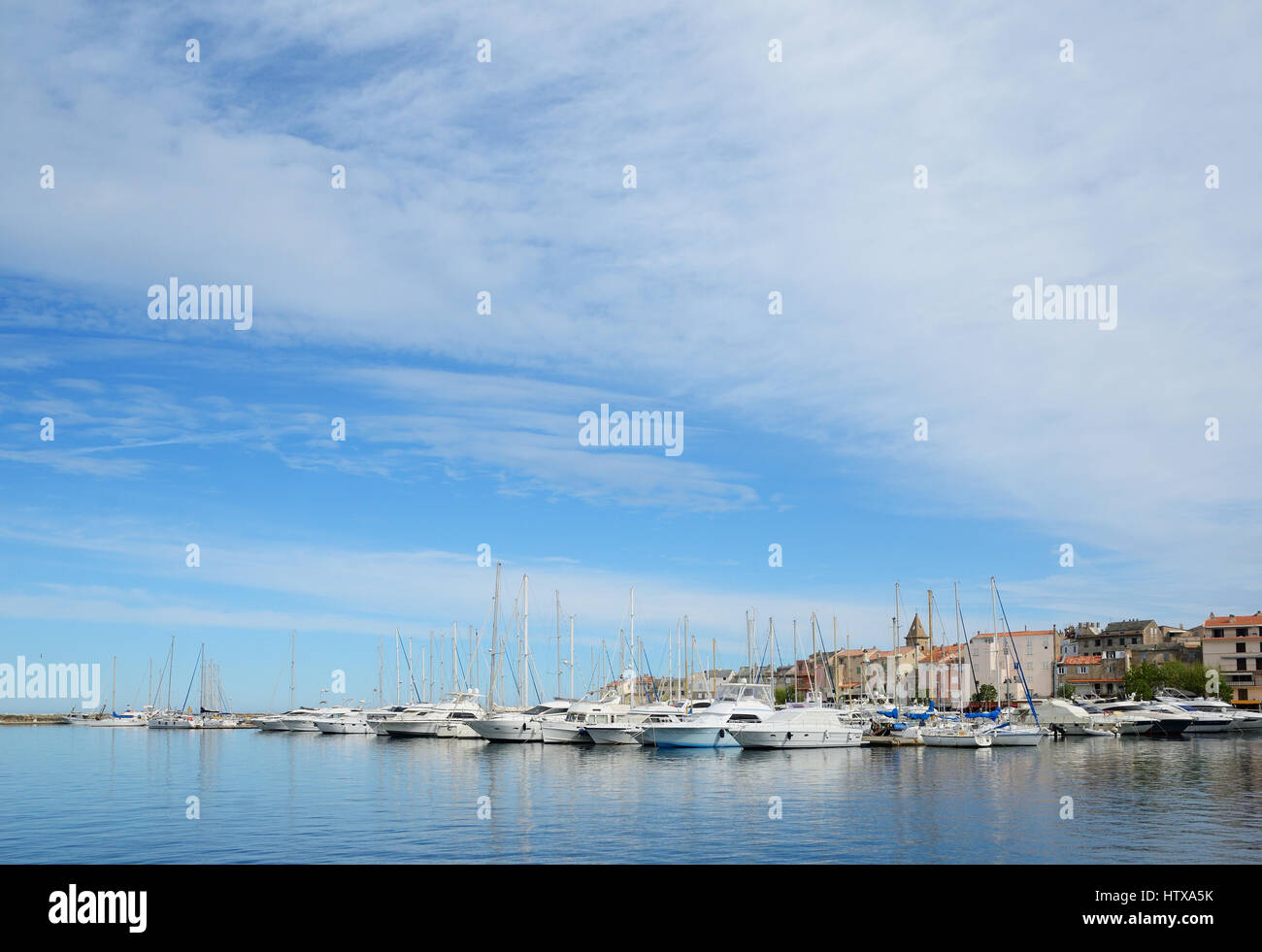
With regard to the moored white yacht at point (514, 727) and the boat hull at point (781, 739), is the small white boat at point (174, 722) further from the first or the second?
the boat hull at point (781, 739)

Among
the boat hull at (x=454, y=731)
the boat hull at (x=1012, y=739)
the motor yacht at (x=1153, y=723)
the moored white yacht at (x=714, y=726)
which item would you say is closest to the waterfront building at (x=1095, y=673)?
the motor yacht at (x=1153, y=723)

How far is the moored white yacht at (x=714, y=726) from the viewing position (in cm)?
8950

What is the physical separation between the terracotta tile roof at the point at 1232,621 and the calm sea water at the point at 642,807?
269 feet

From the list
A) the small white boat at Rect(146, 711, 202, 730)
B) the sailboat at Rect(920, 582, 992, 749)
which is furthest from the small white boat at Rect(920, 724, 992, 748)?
the small white boat at Rect(146, 711, 202, 730)

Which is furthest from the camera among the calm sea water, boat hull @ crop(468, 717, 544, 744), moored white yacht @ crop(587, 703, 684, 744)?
boat hull @ crop(468, 717, 544, 744)

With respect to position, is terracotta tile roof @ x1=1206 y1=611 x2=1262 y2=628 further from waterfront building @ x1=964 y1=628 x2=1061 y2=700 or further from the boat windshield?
the boat windshield

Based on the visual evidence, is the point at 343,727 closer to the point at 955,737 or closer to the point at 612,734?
the point at 612,734

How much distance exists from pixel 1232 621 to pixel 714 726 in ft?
370

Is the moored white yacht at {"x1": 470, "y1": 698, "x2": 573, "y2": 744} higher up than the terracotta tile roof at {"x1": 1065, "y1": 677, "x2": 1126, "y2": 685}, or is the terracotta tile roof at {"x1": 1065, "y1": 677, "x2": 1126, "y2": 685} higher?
the moored white yacht at {"x1": 470, "y1": 698, "x2": 573, "y2": 744}

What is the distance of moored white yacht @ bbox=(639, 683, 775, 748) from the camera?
89.5 meters

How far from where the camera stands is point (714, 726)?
9094cm

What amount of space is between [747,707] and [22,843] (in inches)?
2486

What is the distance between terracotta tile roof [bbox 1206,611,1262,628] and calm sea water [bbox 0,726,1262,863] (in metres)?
82.1
